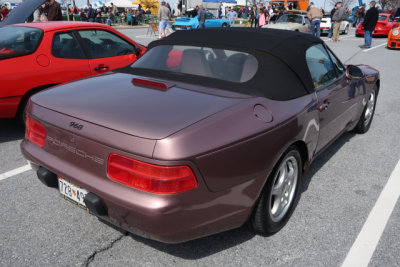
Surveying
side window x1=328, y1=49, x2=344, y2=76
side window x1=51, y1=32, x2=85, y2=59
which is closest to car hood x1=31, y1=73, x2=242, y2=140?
side window x1=328, y1=49, x2=344, y2=76

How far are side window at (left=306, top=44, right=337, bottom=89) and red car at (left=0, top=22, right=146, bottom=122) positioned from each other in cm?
254

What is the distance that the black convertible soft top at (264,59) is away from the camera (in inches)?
100.0

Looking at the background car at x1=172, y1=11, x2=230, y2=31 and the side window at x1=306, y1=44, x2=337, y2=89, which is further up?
the side window at x1=306, y1=44, x2=337, y2=89

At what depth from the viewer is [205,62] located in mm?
2816

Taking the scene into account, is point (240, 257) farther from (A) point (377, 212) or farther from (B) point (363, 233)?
(A) point (377, 212)

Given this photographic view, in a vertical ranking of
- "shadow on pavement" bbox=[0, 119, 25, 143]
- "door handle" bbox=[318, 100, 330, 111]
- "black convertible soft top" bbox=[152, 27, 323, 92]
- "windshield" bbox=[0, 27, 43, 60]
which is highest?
"black convertible soft top" bbox=[152, 27, 323, 92]

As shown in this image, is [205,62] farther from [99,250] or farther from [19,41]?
[19,41]

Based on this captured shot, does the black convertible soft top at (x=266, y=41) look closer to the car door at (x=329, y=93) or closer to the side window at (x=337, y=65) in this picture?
the car door at (x=329, y=93)

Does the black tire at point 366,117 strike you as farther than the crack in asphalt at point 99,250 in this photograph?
Yes

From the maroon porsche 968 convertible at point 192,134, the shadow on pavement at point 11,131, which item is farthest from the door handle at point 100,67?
the maroon porsche 968 convertible at point 192,134

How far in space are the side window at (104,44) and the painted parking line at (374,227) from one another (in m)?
3.86

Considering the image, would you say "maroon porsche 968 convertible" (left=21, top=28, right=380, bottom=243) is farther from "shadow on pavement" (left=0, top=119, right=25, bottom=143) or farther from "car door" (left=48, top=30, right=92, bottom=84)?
"shadow on pavement" (left=0, top=119, right=25, bottom=143)

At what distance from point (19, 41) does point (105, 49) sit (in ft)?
3.61

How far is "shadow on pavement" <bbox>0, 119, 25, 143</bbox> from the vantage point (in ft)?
14.7
